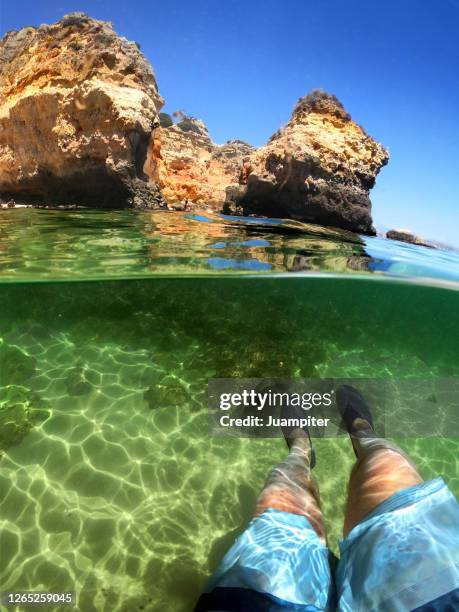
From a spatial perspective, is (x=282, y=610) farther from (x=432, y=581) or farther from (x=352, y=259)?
(x=352, y=259)

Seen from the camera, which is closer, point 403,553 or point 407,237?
point 403,553

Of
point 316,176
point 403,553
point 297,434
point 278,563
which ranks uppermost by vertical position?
point 316,176

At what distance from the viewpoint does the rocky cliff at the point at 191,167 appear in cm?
1227

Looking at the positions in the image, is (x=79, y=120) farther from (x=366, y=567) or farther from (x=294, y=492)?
(x=366, y=567)

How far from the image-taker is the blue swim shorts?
1.75m

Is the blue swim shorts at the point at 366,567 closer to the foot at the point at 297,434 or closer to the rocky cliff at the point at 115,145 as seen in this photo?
the foot at the point at 297,434

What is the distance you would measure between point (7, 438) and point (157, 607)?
322 cm

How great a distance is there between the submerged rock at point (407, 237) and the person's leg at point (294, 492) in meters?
9.92

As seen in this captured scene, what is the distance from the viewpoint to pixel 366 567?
1970mm

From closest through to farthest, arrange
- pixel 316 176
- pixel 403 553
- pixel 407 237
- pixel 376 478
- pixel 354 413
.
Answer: pixel 403 553, pixel 376 478, pixel 354 413, pixel 316 176, pixel 407 237

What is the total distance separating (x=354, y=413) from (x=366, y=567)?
3.00 metres

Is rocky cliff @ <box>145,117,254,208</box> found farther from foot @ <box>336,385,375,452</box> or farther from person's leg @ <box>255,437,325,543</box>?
person's leg @ <box>255,437,325,543</box>

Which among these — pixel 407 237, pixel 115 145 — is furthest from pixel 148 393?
pixel 407 237

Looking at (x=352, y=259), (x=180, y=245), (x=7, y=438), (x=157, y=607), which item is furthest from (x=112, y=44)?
(x=157, y=607)
